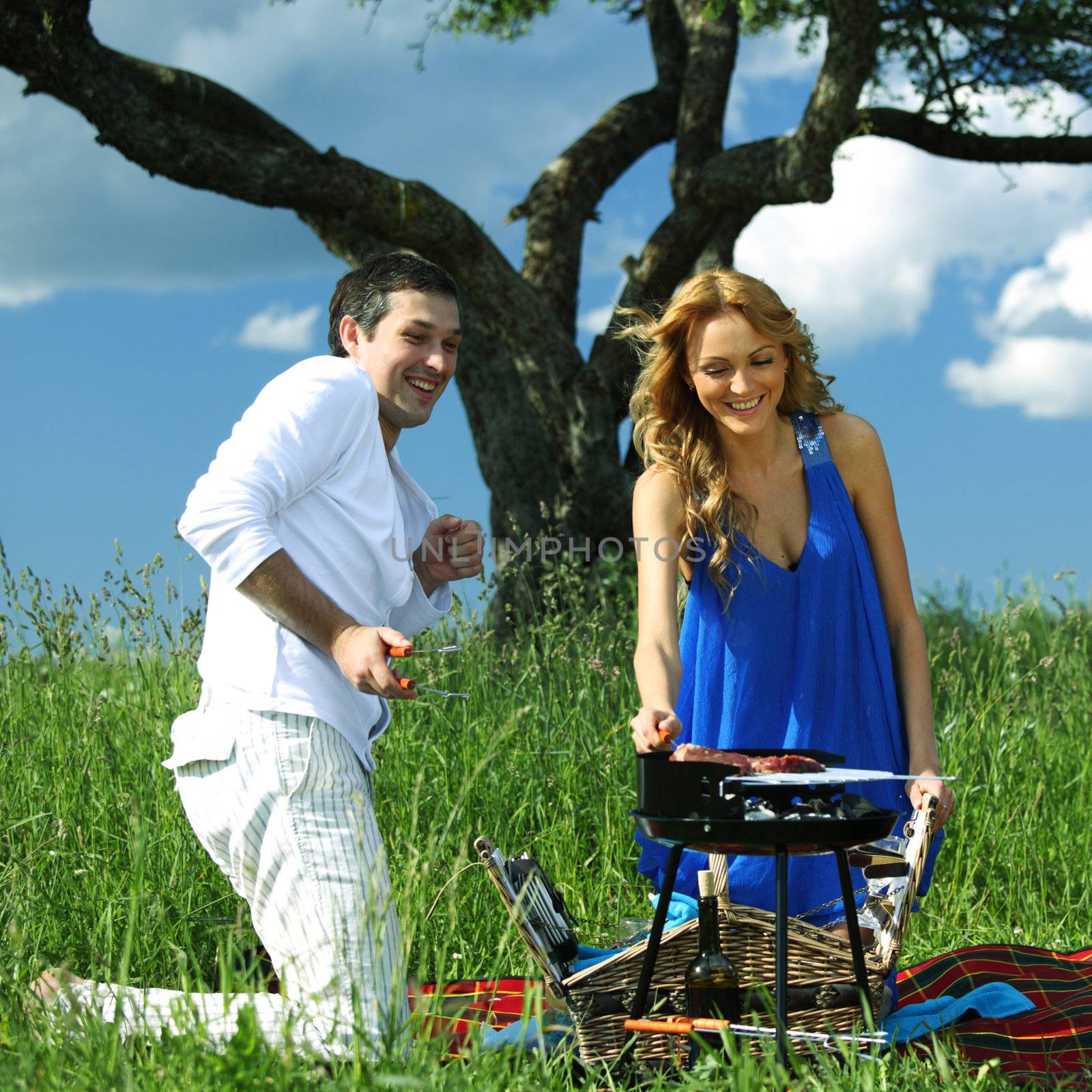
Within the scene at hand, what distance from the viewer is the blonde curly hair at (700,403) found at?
11.1 ft

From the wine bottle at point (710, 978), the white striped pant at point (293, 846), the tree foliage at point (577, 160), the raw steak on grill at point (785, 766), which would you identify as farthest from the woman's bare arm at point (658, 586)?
the tree foliage at point (577, 160)

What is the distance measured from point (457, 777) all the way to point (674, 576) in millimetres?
1925

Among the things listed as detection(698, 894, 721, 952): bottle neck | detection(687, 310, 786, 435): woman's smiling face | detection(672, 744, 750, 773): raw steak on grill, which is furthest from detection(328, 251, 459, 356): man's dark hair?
detection(698, 894, 721, 952): bottle neck

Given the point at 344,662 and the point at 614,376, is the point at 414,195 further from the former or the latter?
the point at 344,662

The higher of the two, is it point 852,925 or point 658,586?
point 658,586

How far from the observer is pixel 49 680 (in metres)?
5.25

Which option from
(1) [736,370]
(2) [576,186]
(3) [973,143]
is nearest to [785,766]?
(1) [736,370]

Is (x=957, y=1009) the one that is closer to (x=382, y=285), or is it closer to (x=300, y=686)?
(x=300, y=686)

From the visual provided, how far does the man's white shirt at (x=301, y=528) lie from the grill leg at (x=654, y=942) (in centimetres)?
82

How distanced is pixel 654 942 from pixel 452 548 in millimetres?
1220

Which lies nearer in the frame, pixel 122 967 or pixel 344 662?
pixel 122 967

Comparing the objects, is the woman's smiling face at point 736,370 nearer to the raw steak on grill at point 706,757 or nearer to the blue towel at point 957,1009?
the raw steak on grill at point 706,757

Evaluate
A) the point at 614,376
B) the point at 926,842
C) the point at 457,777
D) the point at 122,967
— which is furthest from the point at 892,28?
the point at 122,967

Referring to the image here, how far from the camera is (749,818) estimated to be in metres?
2.41
